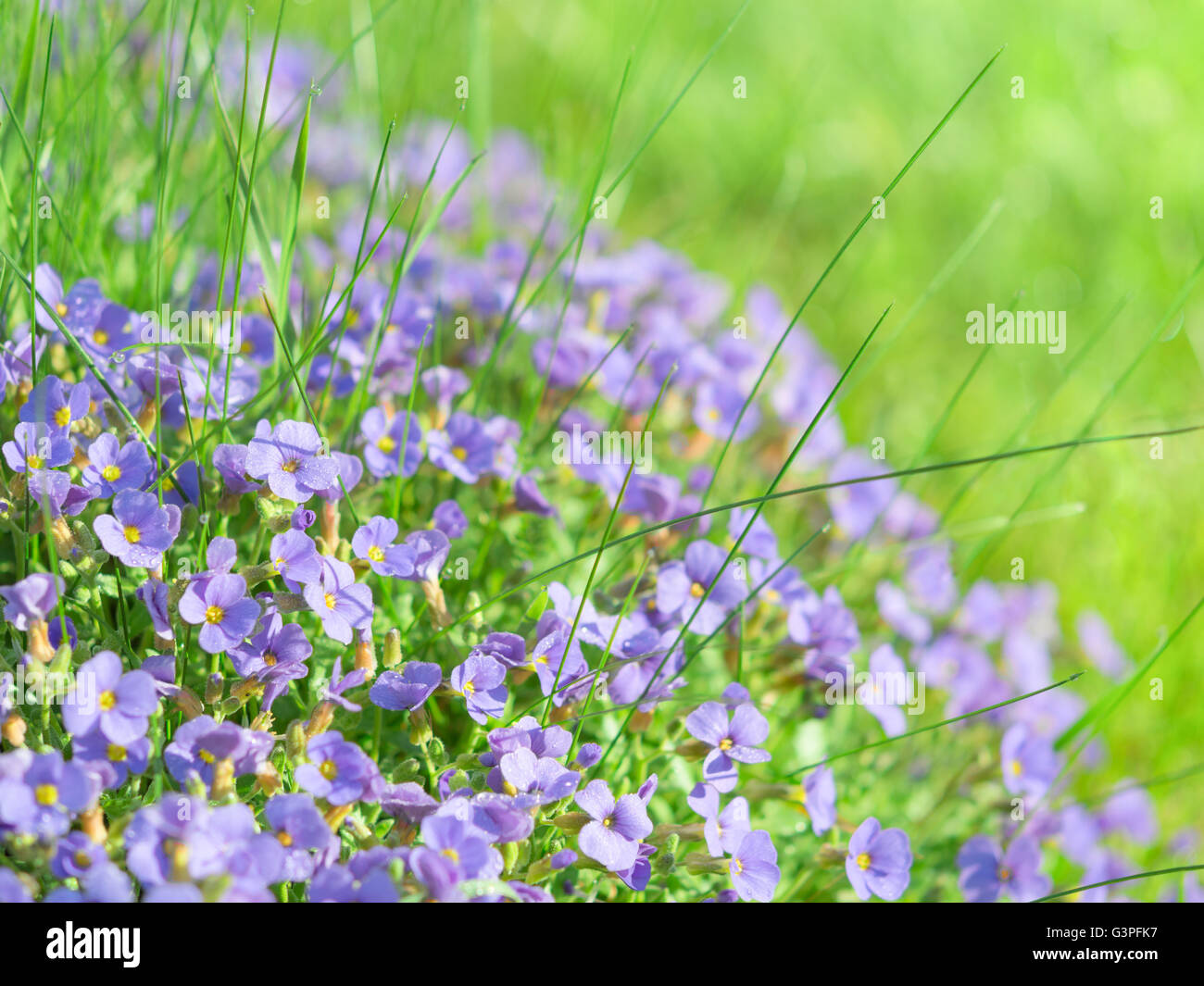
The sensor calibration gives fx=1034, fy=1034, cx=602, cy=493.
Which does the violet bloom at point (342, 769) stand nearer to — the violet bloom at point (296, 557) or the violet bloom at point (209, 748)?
the violet bloom at point (209, 748)

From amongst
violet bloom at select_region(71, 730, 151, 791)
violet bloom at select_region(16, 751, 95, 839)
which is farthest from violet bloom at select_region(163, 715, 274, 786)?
violet bloom at select_region(16, 751, 95, 839)

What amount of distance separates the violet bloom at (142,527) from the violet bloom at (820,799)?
122 centimetres

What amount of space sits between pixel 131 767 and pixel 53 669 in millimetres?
190

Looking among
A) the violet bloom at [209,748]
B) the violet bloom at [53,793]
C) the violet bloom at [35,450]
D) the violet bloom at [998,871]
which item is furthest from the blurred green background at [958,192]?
the violet bloom at [53,793]

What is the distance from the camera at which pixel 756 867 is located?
1742 millimetres

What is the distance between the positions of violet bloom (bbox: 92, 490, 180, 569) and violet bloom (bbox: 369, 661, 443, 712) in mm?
405

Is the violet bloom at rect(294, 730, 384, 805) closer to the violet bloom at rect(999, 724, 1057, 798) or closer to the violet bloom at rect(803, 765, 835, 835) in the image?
the violet bloom at rect(803, 765, 835, 835)

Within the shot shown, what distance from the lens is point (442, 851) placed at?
1499 mm

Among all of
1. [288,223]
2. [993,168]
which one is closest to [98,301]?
[288,223]

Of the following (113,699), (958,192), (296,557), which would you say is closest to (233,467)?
(296,557)

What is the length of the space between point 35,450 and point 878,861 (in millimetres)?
1616

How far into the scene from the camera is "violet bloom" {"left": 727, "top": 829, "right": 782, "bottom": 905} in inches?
68.2
